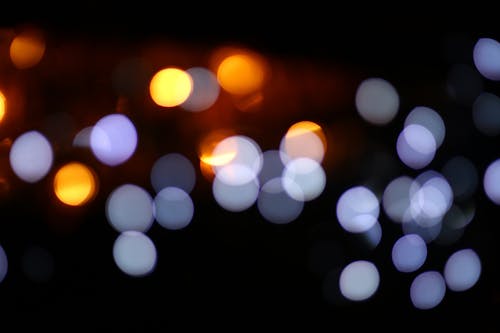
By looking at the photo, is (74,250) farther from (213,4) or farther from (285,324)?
(213,4)

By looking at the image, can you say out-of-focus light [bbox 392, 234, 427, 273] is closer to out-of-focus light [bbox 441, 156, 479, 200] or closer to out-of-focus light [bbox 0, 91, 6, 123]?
out-of-focus light [bbox 441, 156, 479, 200]

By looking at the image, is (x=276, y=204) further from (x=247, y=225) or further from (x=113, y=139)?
(x=113, y=139)

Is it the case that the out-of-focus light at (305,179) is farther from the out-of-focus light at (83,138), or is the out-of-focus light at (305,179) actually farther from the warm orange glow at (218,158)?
the out-of-focus light at (83,138)

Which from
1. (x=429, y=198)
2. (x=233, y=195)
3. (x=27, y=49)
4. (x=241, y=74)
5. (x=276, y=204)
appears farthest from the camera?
(x=429, y=198)

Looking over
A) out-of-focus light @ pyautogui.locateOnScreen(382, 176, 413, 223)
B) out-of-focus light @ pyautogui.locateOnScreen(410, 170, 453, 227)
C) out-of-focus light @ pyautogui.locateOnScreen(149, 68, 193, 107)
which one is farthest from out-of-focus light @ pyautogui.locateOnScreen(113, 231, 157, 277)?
out-of-focus light @ pyautogui.locateOnScreen(410, 170, 453, 227)

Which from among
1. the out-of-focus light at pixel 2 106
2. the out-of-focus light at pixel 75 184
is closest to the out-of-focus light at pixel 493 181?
the out-of-focus light at pixel 75 184

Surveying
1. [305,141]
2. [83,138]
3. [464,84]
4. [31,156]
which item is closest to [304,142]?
[305,141]
